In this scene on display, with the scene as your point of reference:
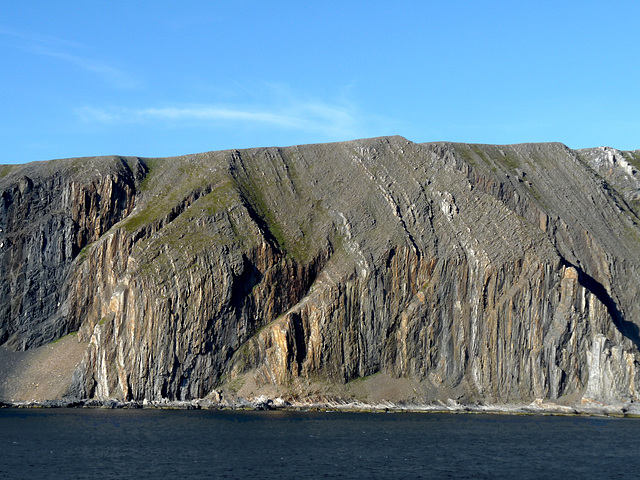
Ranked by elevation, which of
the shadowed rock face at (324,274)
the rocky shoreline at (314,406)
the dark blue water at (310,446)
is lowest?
the dark blue water at (310,446)

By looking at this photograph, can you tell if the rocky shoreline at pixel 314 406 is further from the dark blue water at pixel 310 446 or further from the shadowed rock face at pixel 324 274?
the dark blue water at pixel 310 446

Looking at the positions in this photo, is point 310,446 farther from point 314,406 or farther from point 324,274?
point 324,274

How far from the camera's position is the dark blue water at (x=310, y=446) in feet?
182

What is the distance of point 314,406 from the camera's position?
320 ft

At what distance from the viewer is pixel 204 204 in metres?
113

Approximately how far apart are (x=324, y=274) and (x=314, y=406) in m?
18.9

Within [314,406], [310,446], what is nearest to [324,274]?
[314,406]

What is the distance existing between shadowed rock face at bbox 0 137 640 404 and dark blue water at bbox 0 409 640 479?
32.6 ft

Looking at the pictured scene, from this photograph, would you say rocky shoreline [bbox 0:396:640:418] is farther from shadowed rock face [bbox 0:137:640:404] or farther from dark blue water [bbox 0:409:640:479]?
dark blue water [bbox 0:409:640:479]

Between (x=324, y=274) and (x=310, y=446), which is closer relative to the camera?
(x=310, y=446)

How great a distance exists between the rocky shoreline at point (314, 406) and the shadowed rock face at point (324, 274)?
50.2 inches

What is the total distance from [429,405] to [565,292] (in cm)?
2249

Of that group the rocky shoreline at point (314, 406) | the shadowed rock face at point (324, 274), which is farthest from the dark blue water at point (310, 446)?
the shadowed rock face at point (324, 274)

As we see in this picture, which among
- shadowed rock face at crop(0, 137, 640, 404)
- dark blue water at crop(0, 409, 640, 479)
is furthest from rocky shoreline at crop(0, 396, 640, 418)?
dark blue water at crop(0, 409, 640, 479)
